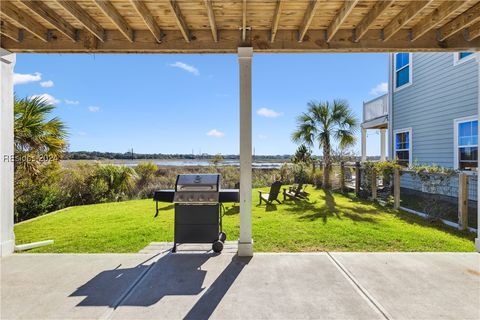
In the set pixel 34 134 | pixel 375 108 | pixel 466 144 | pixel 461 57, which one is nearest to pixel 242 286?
pixel 34 134

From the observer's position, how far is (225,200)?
3996 millimetres

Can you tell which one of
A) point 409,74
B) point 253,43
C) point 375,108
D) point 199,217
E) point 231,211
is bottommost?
point 231,211

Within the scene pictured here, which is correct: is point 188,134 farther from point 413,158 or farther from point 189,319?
point 189,319

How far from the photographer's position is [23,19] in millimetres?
3330

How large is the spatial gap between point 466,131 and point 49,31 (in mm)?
9748

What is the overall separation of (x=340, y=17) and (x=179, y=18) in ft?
6.38

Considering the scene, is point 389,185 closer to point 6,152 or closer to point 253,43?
point 253,43

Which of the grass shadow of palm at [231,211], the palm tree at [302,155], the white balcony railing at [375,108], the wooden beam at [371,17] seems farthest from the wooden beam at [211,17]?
the white balcony railing at [375,108]

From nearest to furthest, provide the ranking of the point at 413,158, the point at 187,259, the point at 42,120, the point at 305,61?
1. the point at 187,259
2. the point at 42,120
3. the point at 413,158
4. the point at 305,61

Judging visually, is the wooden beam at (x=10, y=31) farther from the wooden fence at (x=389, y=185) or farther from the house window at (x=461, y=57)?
the house window at (x=461, y=57)

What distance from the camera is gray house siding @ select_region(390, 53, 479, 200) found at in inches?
290

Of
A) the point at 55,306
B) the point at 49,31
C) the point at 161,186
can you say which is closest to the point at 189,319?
the point at 55,306

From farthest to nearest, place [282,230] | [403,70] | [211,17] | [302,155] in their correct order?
[302,155]
[403,70]
[282,230]
[211,17]

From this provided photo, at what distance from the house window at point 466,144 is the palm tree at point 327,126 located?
3.79 m
